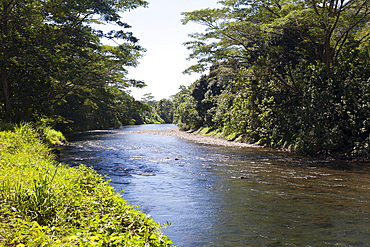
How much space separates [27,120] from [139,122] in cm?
8020

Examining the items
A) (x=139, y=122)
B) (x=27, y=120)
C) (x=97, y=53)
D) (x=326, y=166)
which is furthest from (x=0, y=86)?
(x=139, y=122)

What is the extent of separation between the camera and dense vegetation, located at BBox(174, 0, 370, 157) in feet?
45.0

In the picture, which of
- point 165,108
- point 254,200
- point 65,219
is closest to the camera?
point 65,219

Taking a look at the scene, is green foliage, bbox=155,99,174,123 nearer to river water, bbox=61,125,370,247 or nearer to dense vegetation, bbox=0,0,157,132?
dense vegetation, bbox=0,0,157,132

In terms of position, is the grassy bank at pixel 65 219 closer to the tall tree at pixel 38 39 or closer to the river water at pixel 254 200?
the river water at pixel 254 200

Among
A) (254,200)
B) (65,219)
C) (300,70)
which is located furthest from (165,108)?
(65,219)

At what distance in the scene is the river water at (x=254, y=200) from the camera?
16.8 feet

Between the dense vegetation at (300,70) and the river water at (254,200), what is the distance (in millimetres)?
2530

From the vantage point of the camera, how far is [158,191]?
28.2 ft

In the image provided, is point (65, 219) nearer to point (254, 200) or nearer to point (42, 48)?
point (254, 200)

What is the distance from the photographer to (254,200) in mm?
7410

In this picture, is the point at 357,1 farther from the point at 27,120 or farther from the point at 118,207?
the point at 27,120

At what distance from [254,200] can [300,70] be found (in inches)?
520

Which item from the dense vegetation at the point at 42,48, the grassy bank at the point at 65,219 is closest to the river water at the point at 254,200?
the grassy bank at the point at 65,219
